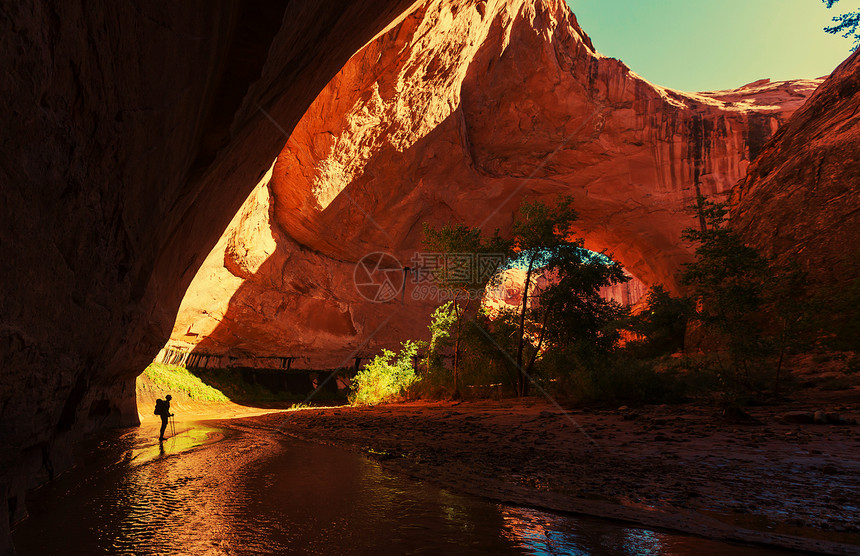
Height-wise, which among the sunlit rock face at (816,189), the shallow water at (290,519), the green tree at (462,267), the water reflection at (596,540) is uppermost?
the sunlit rock face at (816,189)

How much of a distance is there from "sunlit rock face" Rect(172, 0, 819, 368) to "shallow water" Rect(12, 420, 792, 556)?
14.0 m

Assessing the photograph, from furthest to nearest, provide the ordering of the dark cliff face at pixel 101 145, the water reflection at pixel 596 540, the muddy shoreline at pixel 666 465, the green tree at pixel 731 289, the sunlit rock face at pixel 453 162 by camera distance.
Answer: the sunlit rock face at pixel 453 162 < the green tree at pixel 731 289 < the muddy shoreline at pixel 666 465 < the water reflection at pixel 596 540 < the dark cliff face at pixel 101 145

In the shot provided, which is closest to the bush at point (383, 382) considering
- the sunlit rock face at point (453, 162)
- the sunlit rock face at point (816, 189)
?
the sunlit rock face at point (453, 162)

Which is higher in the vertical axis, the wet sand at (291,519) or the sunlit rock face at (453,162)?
the sunlit rock face at (453,162)

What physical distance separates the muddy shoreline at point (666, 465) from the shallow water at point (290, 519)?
0.28m

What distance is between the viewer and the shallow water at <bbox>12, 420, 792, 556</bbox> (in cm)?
215

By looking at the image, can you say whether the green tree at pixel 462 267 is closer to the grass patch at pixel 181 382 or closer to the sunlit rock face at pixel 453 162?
the sunlit rock face at pixel 453 162

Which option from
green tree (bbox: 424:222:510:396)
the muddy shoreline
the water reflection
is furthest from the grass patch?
the water reflection

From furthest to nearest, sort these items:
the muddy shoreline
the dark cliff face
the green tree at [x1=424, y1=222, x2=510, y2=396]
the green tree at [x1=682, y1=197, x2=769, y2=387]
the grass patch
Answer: the grass patch < the green tree at [x1=424, y1=222, x2=510, y2=396] < the green tree at [x1=682, y1=197, x2=769, y2=387] < the muddy shoreline < the dark cliff face

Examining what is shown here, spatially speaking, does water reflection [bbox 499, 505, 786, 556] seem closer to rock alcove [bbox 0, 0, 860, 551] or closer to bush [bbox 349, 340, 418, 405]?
rock alcove [bbox 0, 0, 860, 551]

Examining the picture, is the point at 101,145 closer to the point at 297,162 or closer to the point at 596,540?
the point at 596,540

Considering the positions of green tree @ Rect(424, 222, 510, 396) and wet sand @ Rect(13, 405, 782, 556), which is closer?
wet sand @ Rect(13, 405, 782, 556)

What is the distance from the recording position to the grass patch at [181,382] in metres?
13.2

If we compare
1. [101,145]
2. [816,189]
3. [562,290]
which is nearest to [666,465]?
[101,145]
